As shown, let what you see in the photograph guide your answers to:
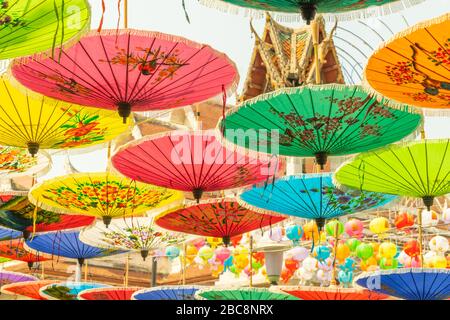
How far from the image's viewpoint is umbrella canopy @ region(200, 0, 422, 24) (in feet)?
18.5

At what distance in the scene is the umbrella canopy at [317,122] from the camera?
243 inches

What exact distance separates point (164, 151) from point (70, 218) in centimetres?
345

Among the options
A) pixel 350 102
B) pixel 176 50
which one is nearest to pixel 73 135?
pixel 176 50

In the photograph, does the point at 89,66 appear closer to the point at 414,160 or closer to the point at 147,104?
the point at 147,104

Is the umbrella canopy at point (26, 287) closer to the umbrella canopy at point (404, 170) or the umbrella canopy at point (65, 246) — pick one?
the umbrella canopy at point (65, 246)

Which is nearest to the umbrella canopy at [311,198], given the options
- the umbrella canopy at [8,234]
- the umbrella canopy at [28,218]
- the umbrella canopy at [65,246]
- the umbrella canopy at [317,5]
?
the umbrella canopy at [317,5]

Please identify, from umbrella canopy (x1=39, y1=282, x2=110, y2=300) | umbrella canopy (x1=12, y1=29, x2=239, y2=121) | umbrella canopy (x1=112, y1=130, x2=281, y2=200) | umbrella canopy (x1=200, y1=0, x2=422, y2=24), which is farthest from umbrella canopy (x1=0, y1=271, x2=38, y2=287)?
umbrella canopy (x1=200, y1=0, x2=422, y2=24)

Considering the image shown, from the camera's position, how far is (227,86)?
6.28 metres

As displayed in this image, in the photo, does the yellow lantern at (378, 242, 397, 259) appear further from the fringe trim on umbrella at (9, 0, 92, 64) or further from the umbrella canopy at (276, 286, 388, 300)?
the fringe trim on umbrella at (9, 0, 92, 64)

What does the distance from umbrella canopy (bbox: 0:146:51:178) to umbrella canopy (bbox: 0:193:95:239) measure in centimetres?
32

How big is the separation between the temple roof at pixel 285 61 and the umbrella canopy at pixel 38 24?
15134 millimetres

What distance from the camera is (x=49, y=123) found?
7.47 meters

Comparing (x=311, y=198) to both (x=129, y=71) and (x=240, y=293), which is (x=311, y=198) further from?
(x=129, y=71)

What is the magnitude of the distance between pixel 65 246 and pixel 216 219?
11.1ft
